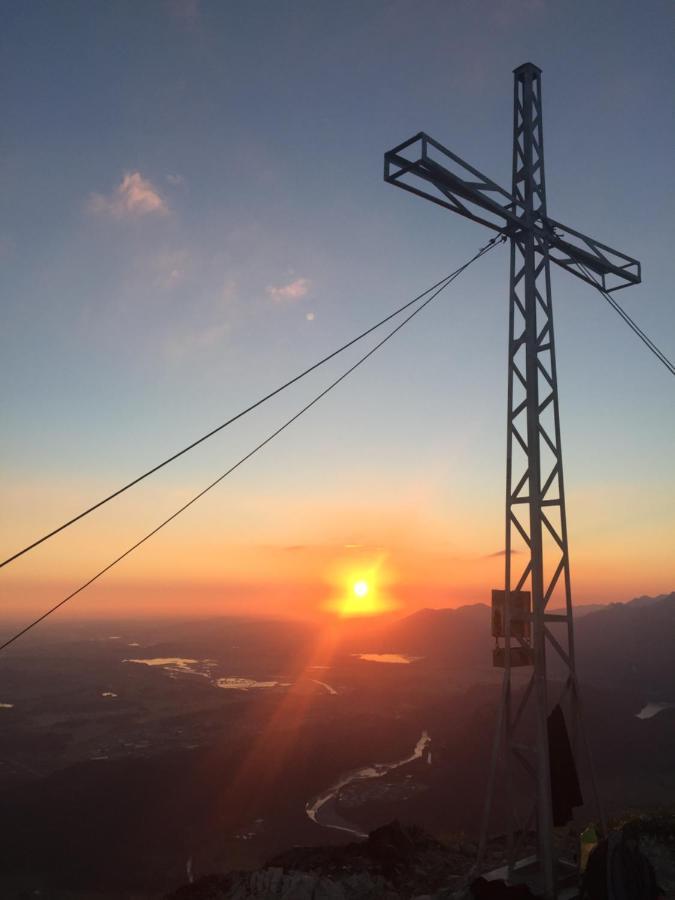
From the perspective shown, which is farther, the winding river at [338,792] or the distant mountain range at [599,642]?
the distant mountain range at [599,642]

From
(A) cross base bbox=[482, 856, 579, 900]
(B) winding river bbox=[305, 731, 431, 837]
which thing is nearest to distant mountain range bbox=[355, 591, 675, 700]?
(B) winding river bbox=[305, 731, 431, 837]

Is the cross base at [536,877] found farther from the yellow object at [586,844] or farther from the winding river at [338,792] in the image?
the winding river at [338,792]

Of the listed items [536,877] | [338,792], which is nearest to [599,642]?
[338,792]

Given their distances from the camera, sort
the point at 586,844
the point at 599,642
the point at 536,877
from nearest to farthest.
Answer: the point at 586,844 → the point at 536,877 → the point at 599,642

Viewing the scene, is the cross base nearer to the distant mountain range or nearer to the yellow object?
the yellow object

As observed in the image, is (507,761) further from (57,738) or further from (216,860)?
(57,738)

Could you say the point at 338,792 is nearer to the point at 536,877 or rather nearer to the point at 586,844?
the point at 536,877

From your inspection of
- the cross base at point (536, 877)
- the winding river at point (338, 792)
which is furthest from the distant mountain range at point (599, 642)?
the cross base at point (536, 877)

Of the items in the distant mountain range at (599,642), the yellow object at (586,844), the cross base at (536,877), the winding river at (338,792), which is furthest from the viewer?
the distant mountain range at (599,642)

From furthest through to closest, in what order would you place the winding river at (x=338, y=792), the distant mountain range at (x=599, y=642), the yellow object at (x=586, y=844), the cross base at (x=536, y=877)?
the distant mountain range at (x=599, y=642)
the winding river at (x=338, y=792)
the cross base at (x=536, y=877)
the yellow object at (x=586, y=844)
